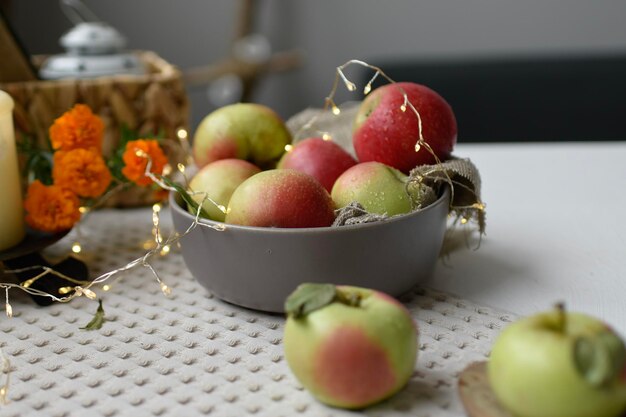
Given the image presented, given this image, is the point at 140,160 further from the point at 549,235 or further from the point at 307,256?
the point at 549,235

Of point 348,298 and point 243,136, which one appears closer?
point 348,298

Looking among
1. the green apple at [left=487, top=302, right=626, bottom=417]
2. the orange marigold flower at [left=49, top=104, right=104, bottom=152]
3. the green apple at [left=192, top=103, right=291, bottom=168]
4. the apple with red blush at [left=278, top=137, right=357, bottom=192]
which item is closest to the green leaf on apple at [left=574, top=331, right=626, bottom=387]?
the green apple at [left=487, top=302, right=626, bottom=417]

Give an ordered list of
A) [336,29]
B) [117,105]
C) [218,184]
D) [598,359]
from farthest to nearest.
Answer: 1. [336,29]
2. [117,105]
3. [218,184]
4. [598,359]

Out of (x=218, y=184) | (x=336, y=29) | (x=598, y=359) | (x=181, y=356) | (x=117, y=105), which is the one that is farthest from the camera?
(x=336, y=29)

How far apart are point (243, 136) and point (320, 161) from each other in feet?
0.35

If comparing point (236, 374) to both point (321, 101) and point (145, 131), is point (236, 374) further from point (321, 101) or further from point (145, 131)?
point (321, 101)

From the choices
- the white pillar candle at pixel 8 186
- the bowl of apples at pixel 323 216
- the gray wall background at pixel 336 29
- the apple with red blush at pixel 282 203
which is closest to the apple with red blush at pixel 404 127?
the bowl of apples at pixel 323 216

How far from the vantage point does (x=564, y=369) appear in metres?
0.39

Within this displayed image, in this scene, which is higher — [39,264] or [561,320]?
[561,320]

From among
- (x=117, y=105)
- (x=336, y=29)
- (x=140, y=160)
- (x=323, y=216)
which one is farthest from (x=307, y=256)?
(x=336, y=29)

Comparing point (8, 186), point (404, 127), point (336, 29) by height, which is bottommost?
point (336, 29)

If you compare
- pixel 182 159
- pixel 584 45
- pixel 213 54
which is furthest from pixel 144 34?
pixel 182 159

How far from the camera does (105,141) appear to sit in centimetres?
92

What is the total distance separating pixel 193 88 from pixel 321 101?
0.45m
